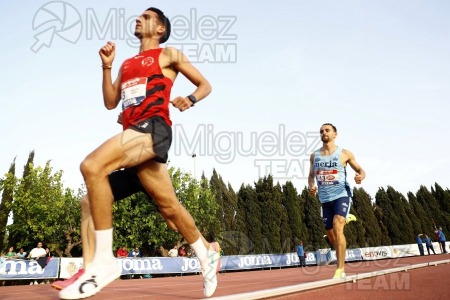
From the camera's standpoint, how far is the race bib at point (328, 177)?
646cm

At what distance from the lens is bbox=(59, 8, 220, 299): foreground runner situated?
275 centimetres

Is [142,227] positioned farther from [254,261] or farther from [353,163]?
[353,163]

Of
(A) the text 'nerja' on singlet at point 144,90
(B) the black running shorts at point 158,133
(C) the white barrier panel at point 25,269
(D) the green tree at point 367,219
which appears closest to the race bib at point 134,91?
(A) the text 'nerja' on singlet at point 144,90

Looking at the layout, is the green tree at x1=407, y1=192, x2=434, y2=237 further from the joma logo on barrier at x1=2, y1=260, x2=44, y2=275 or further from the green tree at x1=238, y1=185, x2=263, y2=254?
the joma logo on barrier at x1=2, y1=260, x2=44, y2=275

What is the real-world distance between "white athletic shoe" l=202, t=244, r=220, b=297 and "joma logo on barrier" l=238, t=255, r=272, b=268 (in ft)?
67.2

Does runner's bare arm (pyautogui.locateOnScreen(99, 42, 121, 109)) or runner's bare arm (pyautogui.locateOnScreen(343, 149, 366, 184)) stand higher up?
runner's bare arm (pyautogui.locateOnScreen(99, 42, 121, 109))

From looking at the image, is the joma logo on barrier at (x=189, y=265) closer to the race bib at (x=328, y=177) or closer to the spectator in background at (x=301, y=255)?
the spectator in background at (x=301, y=255)

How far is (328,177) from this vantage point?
6.53m

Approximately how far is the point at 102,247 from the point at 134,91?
1.22 m

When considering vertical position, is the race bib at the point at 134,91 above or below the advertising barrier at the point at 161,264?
above

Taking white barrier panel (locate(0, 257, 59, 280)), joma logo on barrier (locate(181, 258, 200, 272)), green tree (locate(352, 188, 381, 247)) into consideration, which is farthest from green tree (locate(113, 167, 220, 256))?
green tree (locate(352, 188, 381, 247))

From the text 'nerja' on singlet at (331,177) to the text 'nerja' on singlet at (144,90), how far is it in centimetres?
407

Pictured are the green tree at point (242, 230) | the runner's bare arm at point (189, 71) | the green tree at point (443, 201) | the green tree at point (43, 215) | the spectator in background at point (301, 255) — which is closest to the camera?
the runner's bare arm at point (189, 71)

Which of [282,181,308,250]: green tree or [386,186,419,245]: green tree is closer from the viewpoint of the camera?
[282,181,308,250]: green tree
